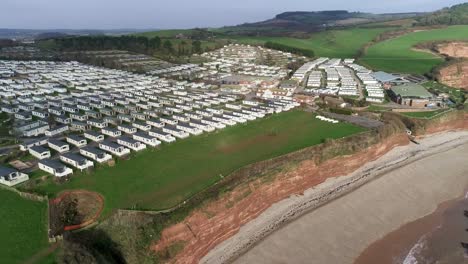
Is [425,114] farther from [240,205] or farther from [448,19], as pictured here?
[448,19]

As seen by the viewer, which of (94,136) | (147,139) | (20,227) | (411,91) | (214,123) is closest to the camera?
(20,227)

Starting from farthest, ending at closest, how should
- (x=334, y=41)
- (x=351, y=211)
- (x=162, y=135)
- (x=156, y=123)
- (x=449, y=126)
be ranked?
(x=334, y=41), (x=449, y=126), (x=156, y=123), (x=162, y=135), (x=351, y=211)

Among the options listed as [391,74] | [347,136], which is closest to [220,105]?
[347,136]

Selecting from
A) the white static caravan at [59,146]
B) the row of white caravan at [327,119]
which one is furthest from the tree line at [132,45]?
the white static caravan at [59,146]

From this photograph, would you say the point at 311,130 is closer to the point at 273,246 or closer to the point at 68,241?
the point at 273,246

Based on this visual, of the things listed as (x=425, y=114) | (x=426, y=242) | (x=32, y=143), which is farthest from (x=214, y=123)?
(x=425, y=114)

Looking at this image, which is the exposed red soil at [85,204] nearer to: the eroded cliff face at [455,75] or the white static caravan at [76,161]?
the white static caravan at [76,161]
